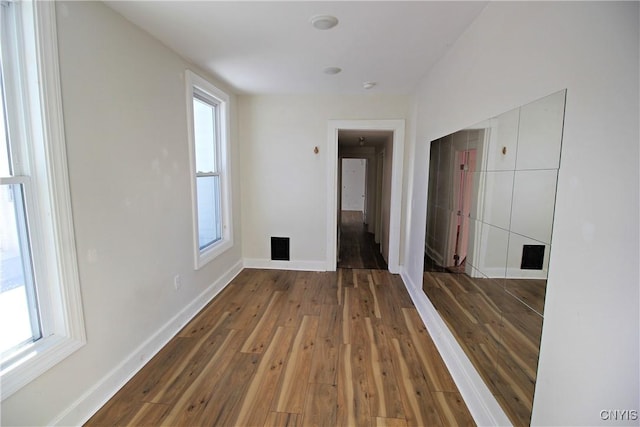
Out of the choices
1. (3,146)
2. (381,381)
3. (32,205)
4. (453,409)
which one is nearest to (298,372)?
(381,381)

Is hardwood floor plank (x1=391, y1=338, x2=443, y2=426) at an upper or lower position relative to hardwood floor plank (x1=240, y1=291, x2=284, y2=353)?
lower

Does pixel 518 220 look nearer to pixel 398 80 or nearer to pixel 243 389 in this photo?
pixel 243 389

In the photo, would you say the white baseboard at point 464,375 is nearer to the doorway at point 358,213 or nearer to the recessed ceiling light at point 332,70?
the doorway at point 358,213

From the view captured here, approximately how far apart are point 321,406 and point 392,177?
2.94 metres

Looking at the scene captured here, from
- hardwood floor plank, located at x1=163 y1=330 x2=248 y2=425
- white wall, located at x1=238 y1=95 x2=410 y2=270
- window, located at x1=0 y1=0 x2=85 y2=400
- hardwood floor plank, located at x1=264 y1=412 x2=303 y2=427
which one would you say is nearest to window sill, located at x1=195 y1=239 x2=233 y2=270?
white wall, located at x1=238 y1=95 x2=410 y2=270

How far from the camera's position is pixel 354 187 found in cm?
1194

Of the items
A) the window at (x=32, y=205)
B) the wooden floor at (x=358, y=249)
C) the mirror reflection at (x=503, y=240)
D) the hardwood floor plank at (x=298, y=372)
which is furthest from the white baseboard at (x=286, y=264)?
the window at (x=32, y=205)

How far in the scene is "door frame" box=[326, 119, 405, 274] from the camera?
3758 millimetres

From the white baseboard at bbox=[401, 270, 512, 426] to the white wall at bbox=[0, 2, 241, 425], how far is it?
221cm

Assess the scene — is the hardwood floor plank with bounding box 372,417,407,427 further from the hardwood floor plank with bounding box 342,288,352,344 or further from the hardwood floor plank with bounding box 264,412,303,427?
the hardwood floor plank with bounding box 342,288,352,344

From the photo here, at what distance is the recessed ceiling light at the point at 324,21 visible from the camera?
1833 mm

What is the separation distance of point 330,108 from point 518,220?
2.97 m

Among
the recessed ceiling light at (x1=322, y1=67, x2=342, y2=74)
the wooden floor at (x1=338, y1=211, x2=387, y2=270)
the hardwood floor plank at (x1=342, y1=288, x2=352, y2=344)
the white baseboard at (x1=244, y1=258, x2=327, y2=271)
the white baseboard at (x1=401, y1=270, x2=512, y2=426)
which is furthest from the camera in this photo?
the wooden floor at (x1=338, y1=211, x2=387, y2=270)

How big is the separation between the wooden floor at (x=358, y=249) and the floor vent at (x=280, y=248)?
0.90m
